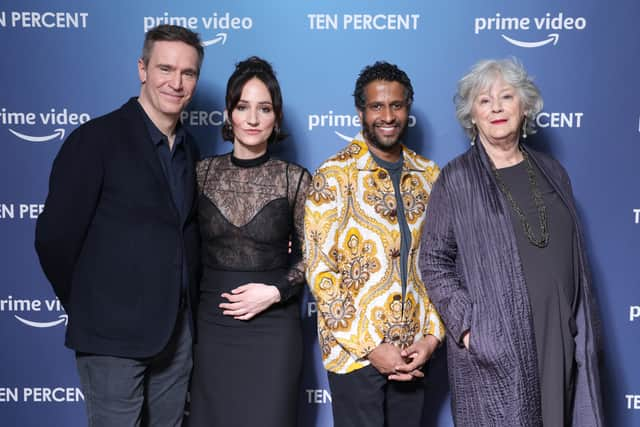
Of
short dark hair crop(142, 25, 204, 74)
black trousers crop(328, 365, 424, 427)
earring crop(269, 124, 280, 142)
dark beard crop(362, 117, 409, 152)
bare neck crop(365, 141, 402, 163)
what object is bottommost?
black trousers crop(328, 365, 424, 427)

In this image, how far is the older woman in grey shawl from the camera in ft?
5.81

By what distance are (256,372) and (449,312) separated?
A: 25.2 inches

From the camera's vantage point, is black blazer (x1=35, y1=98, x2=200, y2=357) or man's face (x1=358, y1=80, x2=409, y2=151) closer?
black blazer (x1=35, y1=98, x2=200, y2=357)

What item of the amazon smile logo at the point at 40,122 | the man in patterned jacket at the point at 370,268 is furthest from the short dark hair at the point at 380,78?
the amazon smile logo at the point at 40,122

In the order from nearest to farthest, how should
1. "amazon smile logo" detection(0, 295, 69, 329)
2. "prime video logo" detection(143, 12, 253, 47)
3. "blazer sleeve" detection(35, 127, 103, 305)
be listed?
"blazer sleeve" detection(35, 127, 103, 305)
"prime video logo" detection(143, 12, 253, 47)
"amazon smile logo" detection(0, 295, 69, 329)

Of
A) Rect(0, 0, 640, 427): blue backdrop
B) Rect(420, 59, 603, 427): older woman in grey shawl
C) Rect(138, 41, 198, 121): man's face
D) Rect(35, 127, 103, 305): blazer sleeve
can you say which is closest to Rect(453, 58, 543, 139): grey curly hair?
Rect(420, 59, 603, 427): older woman in grey shawl

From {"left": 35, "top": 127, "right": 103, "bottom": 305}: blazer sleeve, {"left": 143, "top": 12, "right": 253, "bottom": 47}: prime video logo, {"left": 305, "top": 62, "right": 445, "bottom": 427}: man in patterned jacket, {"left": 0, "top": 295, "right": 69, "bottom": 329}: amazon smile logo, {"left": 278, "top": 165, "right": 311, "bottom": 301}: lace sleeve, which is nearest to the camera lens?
{"left": 35, "top": 127, "right": 103, "bottom": 305}: blazer sleeve

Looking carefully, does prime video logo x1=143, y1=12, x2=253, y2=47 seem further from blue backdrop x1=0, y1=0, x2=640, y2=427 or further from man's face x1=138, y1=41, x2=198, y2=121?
man's face x1=138, y1=41, x2=198, y2=121

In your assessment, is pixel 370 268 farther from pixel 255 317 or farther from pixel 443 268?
pixel 255 317

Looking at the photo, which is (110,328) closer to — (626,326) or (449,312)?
(449,312)

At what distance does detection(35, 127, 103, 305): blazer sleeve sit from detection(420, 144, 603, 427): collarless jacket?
39.8 inches

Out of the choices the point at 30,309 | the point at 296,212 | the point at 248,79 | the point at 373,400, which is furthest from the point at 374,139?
the point at 30,309

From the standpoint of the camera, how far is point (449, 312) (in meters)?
1.82

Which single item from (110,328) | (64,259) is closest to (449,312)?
(110,328)
